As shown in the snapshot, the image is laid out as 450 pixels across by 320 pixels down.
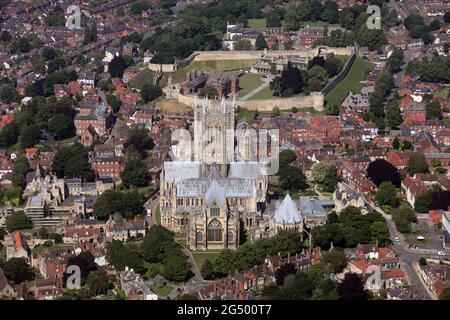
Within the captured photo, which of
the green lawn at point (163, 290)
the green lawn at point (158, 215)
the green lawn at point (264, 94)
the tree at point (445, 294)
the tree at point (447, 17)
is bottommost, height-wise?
the green lawn at point (158, 215)

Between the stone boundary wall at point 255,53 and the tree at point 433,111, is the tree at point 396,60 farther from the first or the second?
the tree at point 433,111

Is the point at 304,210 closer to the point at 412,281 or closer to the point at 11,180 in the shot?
the point at 412,281

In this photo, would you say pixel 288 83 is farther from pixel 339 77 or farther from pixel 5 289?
pixel 5 289

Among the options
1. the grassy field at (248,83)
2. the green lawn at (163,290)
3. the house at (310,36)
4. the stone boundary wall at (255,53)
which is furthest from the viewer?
the house at (310,36)

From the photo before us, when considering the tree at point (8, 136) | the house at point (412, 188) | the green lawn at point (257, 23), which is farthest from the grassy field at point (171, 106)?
the green lawn at point (257, 23)

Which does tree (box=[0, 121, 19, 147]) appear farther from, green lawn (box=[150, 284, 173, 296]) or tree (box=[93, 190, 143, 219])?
green lawn (box=[150, 284, 173, 296])

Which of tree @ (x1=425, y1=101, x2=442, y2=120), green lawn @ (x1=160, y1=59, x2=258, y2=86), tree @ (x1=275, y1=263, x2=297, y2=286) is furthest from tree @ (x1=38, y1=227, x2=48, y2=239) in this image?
green lawn @ (x1=160, y1=59, x2=258, y2=86)
